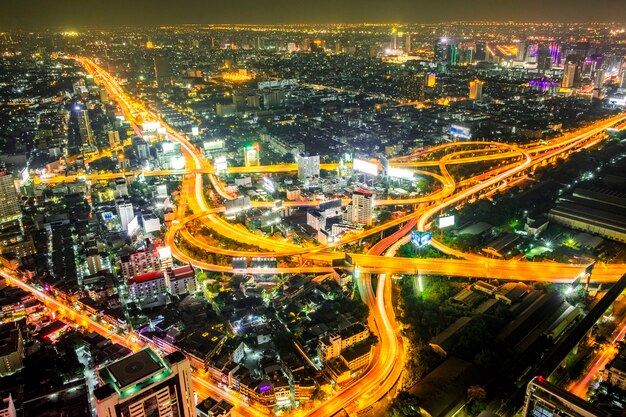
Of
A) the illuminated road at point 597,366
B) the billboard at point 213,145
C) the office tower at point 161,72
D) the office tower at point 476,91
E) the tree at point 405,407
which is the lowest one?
the illuminated road at point 597,366

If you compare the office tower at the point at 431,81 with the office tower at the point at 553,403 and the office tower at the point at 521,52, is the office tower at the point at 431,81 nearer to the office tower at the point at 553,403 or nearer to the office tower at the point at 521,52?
the office tower at the point at 521,52

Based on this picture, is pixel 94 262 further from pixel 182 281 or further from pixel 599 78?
pixel 599 78

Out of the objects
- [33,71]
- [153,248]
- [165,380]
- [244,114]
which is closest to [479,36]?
[244,114]

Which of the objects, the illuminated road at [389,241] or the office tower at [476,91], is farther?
the office tower at [476,91]

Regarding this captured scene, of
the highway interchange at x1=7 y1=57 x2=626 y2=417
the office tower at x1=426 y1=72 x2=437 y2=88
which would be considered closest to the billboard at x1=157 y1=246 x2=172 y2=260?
the highway interchange at x1=7 y1=57 x2=626 y2=417

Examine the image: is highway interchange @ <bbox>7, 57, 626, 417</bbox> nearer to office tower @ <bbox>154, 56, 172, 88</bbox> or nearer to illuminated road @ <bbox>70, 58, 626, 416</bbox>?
illuminated road @ <bbox>70, 58, 626, 416</bbox>

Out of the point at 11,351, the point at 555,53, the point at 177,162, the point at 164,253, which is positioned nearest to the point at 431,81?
the point at 555,53

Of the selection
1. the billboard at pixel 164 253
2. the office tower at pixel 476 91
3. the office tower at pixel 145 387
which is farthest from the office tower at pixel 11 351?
the office tower at pixel 476 91
